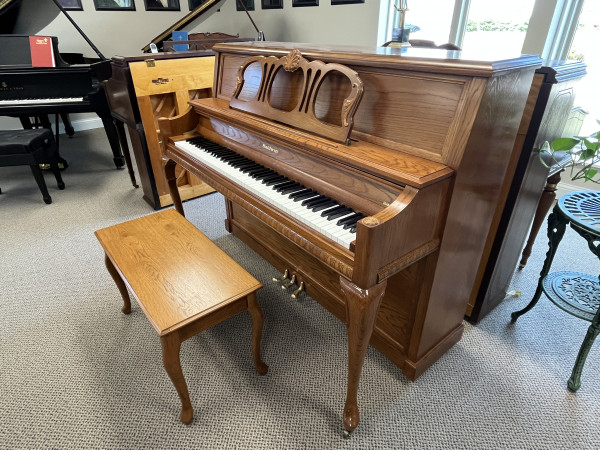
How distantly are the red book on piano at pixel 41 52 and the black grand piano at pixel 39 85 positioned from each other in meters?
0.03

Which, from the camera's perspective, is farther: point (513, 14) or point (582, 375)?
point (513, 14)

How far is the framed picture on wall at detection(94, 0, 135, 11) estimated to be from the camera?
4.52m

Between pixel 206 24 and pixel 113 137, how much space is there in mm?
3070

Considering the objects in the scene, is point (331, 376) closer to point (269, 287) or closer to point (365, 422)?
point (365, 422)

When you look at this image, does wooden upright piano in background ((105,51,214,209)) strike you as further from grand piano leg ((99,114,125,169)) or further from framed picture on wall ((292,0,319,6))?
framed picture on wall ((292,0,319,6))

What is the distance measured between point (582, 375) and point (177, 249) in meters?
1.82

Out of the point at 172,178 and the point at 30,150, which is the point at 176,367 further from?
the point at 30,150

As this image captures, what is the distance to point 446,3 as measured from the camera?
309 cm

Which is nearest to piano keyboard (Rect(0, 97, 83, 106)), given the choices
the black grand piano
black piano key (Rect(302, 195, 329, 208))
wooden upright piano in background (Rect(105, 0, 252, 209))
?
the black grand piano

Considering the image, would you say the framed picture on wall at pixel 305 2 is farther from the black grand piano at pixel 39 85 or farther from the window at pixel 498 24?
the black grand piano at pixel 39 85

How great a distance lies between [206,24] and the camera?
214 inches

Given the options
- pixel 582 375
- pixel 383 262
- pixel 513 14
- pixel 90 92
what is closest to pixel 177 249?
pixel 383 262

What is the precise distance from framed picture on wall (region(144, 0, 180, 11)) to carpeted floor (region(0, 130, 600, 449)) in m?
4.23

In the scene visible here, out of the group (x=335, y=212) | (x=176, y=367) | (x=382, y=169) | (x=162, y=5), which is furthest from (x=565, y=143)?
(x=162, y=5)
